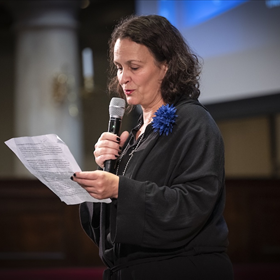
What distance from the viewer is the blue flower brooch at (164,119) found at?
1.64 metres

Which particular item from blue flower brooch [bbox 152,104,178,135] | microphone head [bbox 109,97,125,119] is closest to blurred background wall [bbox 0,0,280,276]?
microphone head [bbox 109,97,125,119]

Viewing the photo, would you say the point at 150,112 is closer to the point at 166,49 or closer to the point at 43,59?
the point at 166,49

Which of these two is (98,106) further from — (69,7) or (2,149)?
(69,7)

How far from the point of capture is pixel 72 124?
631 cm

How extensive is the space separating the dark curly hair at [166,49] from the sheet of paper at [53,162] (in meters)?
0.48

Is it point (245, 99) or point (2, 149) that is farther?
point (2, 149)

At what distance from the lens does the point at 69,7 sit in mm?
6172

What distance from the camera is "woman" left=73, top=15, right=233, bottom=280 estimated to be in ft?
4.92

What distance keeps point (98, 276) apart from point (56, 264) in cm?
41

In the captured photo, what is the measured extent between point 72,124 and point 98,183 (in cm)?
494

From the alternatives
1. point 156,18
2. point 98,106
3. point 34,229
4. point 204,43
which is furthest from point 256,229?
point 98,106

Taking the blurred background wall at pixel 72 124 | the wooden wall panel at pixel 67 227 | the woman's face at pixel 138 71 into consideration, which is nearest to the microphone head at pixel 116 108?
the woman's face at pixel 138 71

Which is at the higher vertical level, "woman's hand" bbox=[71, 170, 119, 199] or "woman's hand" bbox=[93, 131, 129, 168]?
"woman's hand" bbox=[93, 131, 129, 168]

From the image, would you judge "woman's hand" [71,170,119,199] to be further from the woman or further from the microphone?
the microphone
